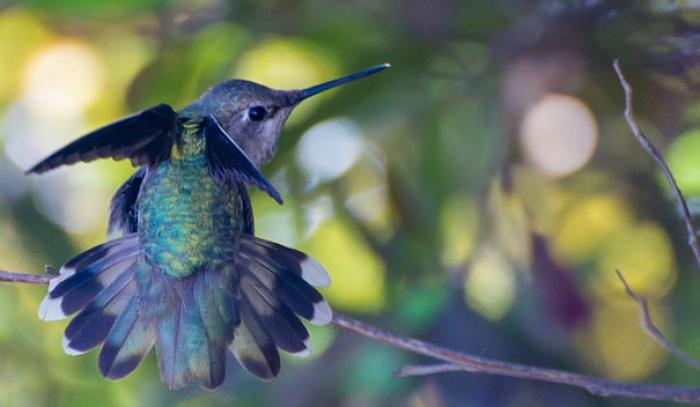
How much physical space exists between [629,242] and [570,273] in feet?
0.75

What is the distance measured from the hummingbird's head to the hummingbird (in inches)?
6.2

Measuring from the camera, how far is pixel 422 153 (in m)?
3.28

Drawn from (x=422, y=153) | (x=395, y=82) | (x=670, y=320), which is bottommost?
(x=670, y=320)

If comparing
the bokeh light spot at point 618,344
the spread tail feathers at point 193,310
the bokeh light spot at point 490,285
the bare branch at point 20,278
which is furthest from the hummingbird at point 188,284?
the bokeh light spot at point 618,344

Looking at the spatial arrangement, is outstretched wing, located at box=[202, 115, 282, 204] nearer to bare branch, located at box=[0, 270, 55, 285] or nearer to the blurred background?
bare branch, located at box=[0, 270, 55, 285]

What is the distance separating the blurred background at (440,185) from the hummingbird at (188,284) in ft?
2.73

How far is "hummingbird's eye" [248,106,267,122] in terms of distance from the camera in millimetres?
2688

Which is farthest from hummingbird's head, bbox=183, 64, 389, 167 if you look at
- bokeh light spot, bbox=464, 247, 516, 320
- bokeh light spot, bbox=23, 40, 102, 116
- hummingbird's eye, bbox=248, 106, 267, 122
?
bokeh light spot, bbox=23, 40, 102, 116

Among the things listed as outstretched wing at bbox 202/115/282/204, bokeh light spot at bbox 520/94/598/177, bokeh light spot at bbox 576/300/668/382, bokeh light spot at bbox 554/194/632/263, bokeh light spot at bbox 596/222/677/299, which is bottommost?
bokeh light spot at bbox 576/300/668/382

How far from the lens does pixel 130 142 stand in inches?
78.7

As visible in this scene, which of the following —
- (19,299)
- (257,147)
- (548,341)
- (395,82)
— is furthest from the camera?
(19,299)

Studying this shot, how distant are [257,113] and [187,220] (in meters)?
0.42

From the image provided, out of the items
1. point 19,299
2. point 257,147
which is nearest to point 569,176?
point 257,147

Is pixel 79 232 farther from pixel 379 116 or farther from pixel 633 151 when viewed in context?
pixel 633 151
